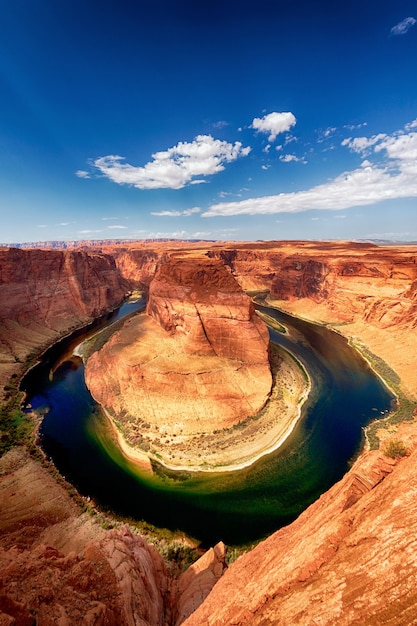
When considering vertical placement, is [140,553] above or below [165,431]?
above

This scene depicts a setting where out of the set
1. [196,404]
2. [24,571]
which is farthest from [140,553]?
[196,404]

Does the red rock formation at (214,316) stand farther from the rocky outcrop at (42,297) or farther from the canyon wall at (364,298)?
the rocky outcrop at (42,297)

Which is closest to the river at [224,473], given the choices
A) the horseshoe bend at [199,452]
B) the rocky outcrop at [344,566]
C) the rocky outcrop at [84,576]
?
the horseshoe bend at [199,452]

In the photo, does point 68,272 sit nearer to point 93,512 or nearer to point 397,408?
point 93,512

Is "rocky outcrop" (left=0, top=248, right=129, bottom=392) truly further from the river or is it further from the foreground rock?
the foreground rock

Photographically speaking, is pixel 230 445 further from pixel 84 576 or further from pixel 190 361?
pixel 84 576

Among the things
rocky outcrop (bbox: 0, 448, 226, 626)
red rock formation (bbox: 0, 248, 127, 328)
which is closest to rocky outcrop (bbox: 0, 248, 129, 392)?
red rock formation (bbox: 0, 248, 127, 328)
